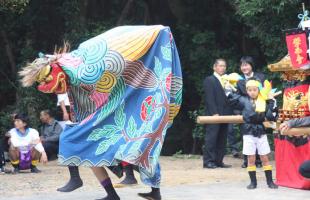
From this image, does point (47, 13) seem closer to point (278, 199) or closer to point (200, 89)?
point (200, 89)

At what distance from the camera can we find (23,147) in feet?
34.7

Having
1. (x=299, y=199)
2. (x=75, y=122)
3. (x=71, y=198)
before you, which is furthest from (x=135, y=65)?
(x=299, y=199)

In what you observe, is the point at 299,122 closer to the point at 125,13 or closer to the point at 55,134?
the point at 55,134

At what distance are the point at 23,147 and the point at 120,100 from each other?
420 centimetres

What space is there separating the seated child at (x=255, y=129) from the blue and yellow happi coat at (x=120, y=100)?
172 cm

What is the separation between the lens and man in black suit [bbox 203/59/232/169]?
11.0m

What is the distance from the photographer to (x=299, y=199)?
743 cm

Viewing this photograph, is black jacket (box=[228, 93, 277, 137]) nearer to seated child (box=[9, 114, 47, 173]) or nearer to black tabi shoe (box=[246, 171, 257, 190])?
black tabi shoe (box=[246, 171, 257, 190])

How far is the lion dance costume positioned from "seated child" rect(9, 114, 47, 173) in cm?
382

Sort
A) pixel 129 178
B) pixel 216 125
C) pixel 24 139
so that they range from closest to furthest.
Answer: pixel 129 178 → pixel 24 139 → pixel 216 125

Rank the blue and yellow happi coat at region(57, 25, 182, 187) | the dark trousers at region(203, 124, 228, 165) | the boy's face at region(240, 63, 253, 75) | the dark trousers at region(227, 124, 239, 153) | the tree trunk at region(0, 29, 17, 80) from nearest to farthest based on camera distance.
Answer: the blue and yellow happi coat at region(57, 25, 182, 187)
the boy's face at region(240, 63, 253, 75)
the dark trousers at region(203, 124, 228, 165)
the dark trousers at region(227, 124, 239, 153)
the tree trunk at region(0, 29, 17, 80)

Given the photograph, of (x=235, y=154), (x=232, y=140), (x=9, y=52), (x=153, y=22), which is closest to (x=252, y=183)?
(x=235, y=154)

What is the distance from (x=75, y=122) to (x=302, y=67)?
262 cm

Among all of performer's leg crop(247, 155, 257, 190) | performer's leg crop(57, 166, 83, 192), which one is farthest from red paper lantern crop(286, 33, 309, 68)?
performer's leg crop(57, 166, 83, 192)
